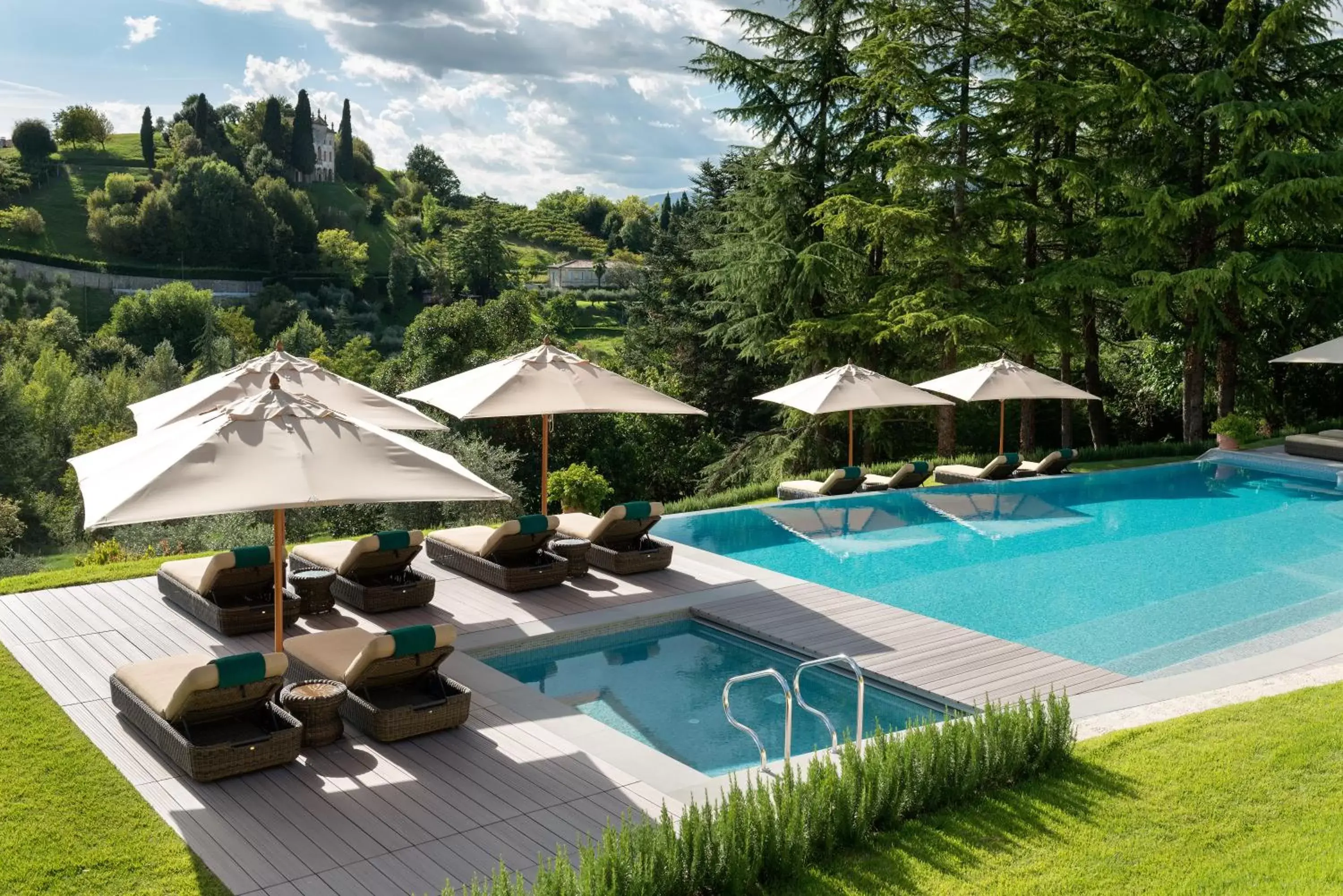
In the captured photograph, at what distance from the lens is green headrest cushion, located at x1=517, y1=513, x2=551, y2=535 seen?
1034 centimetres

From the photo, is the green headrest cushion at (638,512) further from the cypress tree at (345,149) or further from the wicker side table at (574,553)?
the cypress tree at (345,149)

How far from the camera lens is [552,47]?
24000 millimetres

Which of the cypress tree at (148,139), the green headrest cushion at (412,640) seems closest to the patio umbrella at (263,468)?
the green headrest cushion at (412,640)

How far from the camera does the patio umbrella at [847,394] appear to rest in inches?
631

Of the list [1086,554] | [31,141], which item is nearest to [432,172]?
[31,141]

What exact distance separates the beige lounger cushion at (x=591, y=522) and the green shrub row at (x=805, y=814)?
4881 mm

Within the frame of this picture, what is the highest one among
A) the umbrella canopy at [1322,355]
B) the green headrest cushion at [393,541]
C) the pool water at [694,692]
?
the umbrella canopy at [1322,355]

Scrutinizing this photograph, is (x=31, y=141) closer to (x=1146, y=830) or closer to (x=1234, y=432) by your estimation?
(x=1234, y=432)

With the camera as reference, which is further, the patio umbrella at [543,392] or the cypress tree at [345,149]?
the cypress tree at [345,149]

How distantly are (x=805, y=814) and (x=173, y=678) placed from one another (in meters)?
4.12

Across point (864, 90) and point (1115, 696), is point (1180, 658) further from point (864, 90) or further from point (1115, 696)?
point (864, 90)

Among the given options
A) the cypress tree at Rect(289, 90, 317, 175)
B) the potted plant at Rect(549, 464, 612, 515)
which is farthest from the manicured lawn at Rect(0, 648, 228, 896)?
the cypress tree at Rect(289, 90, 317, 175)

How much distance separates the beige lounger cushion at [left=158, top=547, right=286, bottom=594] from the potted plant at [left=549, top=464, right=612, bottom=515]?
554cm

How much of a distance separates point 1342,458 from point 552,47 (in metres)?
18.0
